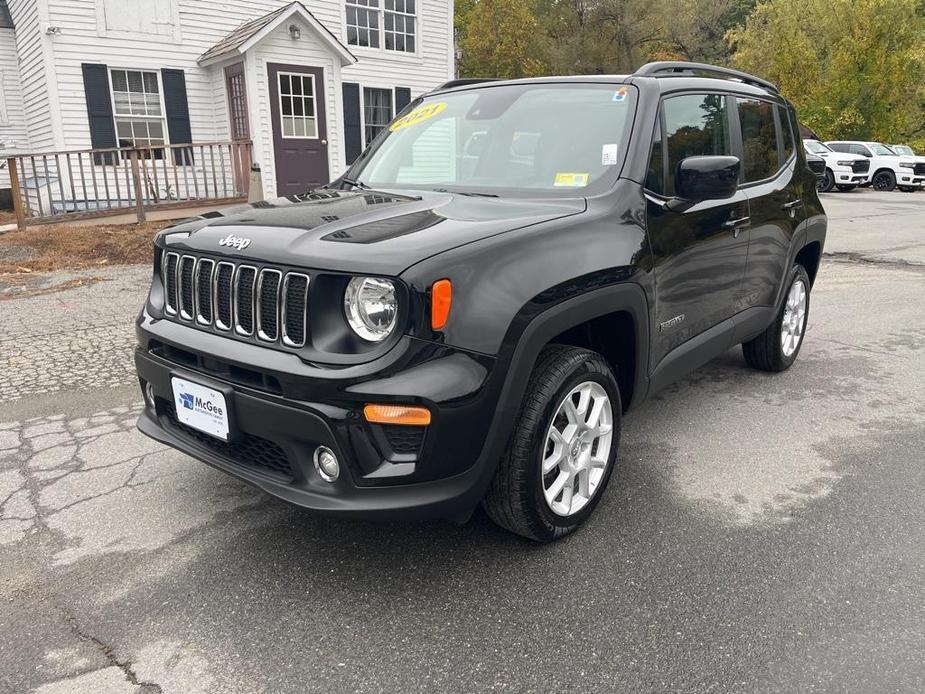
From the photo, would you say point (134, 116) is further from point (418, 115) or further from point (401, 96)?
point (418, 115)

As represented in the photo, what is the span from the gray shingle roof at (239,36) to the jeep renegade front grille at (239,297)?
36.7 ft

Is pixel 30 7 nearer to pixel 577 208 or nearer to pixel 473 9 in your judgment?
pixel 577 208

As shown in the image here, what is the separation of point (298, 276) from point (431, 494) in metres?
0.83

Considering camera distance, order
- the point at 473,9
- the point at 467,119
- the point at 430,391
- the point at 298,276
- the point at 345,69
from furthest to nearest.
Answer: the point at 473,9 < the point at 345,69 < the point at 467,119 < the point at 298,276 < the point at 430,391

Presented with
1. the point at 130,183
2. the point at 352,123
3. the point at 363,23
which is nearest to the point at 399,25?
the point at 363,23

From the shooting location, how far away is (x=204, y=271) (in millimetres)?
2752

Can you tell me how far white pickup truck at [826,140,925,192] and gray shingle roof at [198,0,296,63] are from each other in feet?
66.8

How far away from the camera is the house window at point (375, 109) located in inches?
635

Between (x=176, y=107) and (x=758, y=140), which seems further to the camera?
(x=176, y=107)

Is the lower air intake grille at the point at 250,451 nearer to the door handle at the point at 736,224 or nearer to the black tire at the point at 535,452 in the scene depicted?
the black tire at the point at 535,452

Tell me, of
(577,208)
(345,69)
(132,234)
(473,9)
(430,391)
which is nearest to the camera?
(430,391)

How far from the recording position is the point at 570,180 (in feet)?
10.5

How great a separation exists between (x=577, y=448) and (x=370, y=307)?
1063 mm

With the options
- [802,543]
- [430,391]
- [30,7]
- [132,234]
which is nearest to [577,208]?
[430,391]
